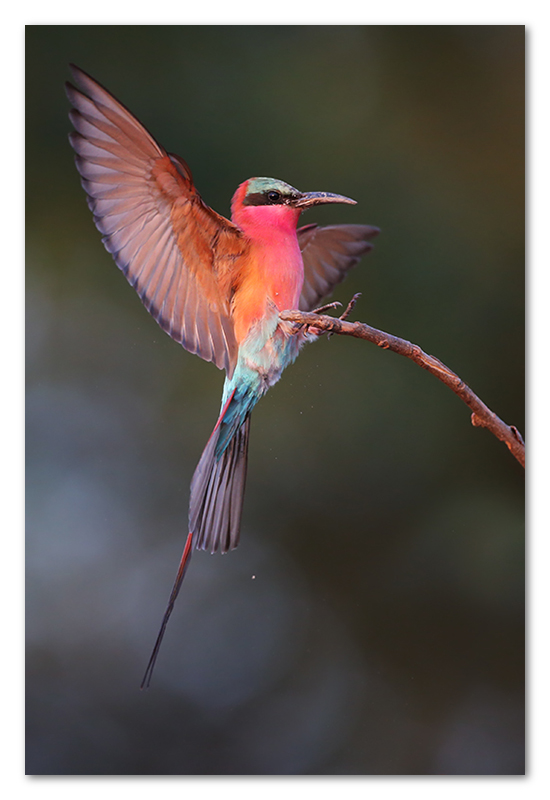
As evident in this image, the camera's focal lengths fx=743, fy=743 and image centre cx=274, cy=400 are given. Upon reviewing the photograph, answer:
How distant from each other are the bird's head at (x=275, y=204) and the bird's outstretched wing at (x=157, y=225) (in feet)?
0.23

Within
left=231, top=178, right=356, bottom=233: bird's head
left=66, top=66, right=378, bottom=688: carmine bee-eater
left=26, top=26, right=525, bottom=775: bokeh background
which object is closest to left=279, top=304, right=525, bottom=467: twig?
left=66, top=66, right=378, bottom=688: carmine bee-eater

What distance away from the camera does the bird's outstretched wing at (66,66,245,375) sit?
1.54m

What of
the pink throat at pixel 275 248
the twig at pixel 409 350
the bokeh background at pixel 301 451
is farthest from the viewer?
the bokeh background at pixel 301 451

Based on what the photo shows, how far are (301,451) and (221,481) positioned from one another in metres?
0.35

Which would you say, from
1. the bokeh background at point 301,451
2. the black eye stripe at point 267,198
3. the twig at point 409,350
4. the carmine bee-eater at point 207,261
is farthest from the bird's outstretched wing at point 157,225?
the twig at point 409,350

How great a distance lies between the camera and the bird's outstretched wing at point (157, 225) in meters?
1.54

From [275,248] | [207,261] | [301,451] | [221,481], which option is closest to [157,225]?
[207,261]

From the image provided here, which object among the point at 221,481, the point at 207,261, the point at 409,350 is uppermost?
the point at 207,261

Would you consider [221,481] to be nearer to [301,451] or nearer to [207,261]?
[301,451]

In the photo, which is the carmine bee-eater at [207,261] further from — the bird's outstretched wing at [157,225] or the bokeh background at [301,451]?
the bokeh background at [301,451]

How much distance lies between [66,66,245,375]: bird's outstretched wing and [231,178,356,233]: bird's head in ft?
0.23

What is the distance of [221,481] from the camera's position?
176 cm

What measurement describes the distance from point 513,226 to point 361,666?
1.22 meters

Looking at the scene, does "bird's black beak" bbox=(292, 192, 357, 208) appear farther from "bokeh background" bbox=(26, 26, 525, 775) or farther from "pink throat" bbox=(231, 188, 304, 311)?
"bokeh background" bbox=(26, 26, 525, 775)
